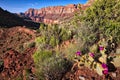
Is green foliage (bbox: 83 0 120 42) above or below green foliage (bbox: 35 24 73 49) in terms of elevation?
above

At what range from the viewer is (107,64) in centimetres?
680

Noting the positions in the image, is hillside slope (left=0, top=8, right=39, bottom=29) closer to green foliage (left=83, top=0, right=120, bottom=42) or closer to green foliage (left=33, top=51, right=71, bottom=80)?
green foliage (left=83, top=0, right=120, bottom=42)

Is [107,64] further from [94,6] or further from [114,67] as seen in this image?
[94,6]

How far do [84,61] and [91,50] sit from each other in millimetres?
1009

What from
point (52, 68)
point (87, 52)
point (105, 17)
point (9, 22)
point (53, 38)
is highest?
point (9, 22)

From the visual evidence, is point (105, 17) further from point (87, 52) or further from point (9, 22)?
point (9, 22)

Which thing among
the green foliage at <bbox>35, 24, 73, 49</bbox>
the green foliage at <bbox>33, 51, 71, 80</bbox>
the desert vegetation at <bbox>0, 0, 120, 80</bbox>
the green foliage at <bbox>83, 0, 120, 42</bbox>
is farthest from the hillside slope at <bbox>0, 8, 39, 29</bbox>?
the green foliage at <bbox>33, 51, 71, 80</bbox>

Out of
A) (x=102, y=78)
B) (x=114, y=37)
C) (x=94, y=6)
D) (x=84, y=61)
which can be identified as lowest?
(x=102, y=78)

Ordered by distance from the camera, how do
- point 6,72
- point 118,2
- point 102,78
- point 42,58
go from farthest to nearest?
point 118,2, point 6,72, point 42,58, point 102,78

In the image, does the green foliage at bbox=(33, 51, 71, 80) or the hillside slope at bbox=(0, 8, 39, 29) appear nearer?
the green foliage at bbox=(33, 51, 71, 80)

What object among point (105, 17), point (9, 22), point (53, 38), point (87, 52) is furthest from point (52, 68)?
point (9, 22)

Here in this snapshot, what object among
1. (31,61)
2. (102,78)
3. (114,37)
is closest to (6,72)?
(31,61)

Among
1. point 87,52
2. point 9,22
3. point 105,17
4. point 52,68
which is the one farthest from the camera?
point 9,22

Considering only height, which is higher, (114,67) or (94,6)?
(94,6)
